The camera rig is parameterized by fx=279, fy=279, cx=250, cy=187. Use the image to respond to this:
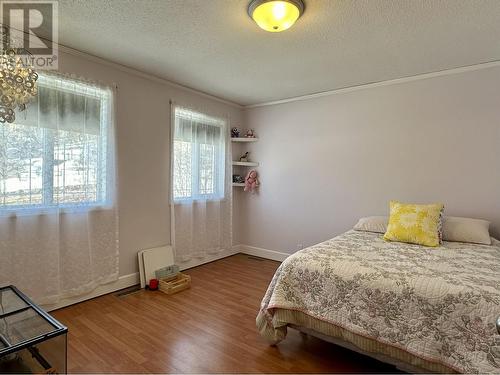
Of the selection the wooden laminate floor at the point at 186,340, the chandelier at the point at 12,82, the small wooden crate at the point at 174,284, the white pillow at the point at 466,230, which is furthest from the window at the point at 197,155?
the white pillow at the point at 466,230

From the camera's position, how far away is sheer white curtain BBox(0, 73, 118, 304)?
7.55 feet

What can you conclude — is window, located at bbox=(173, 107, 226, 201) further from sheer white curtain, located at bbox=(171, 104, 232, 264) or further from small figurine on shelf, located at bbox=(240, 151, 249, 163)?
small figurine on shelf, located at bbox=(240, 151, 249, 163)

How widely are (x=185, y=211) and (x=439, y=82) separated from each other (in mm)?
3307

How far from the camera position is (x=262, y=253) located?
440 centimetres

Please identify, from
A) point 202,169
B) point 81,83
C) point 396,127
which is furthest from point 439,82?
point 81,83

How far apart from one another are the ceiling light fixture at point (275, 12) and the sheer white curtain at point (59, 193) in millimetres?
1801

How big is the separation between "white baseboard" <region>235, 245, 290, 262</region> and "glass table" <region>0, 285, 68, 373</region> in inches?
122

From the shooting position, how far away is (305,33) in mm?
2240

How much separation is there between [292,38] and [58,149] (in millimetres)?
2273

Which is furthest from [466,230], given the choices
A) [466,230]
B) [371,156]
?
[371,156]

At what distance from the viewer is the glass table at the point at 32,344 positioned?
4.38ft

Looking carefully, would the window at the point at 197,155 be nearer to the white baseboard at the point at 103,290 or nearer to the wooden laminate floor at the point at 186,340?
→ the white baseboard at the point at 103,290

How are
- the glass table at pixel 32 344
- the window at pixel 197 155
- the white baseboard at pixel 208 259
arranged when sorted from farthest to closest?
the white baseboard at pixel 208 259 < the window at pixel 197 155 < the glass table at pixel 32 344

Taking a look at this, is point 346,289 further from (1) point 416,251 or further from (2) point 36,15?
(2) point 36,15
